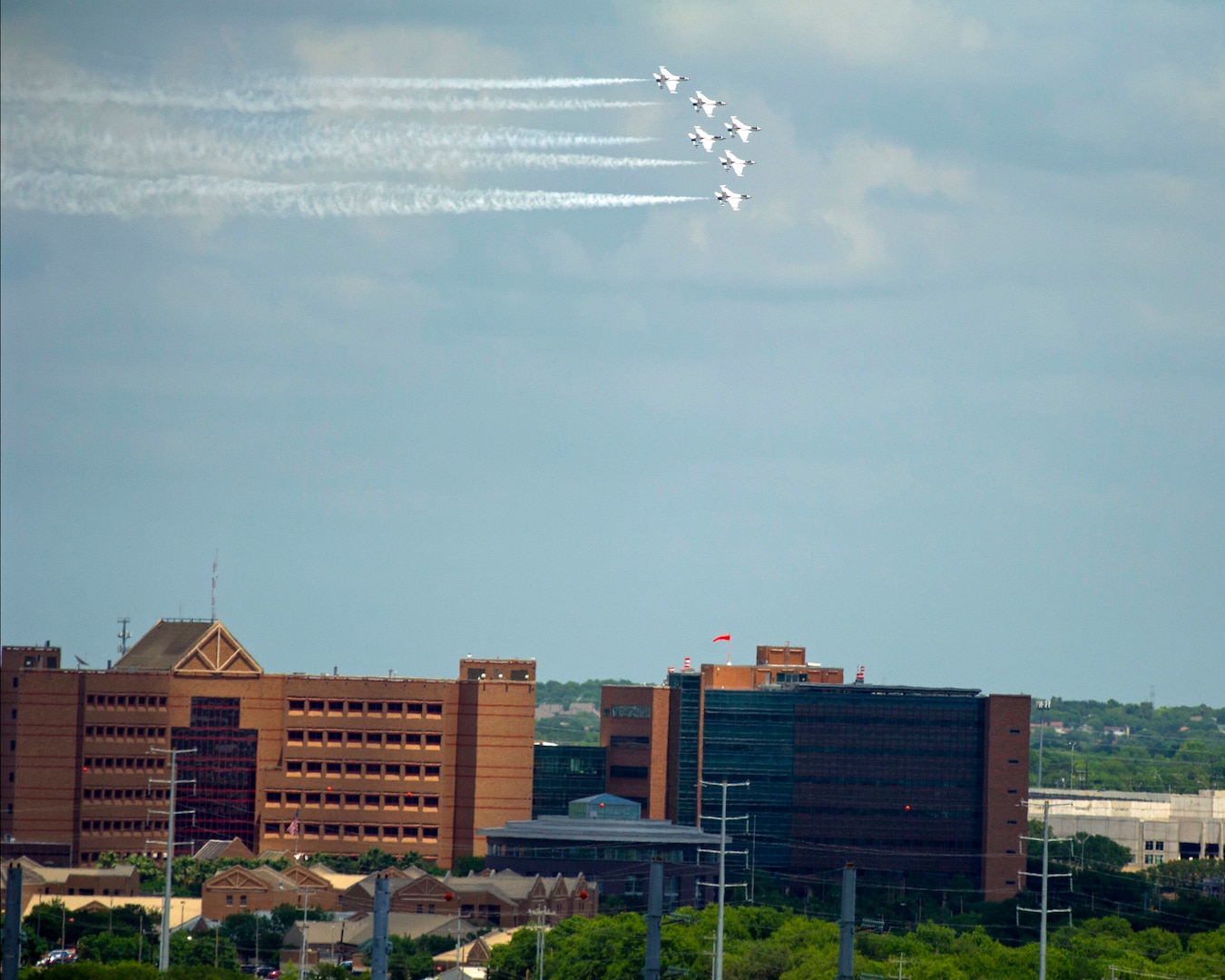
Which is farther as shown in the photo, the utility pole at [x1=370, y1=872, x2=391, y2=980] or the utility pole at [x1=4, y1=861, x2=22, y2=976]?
the utility pole at [x1=4, y1=861, x2=22, y2=976]

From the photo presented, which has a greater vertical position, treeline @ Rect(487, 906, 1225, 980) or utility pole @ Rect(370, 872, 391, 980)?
utility pole @ Rect(370, 872, 391, 980)

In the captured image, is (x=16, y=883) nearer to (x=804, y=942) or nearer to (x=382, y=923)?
(x=382, y=923)

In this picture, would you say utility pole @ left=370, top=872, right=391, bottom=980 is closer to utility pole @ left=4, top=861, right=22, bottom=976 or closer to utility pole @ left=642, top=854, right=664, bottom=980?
utility pole @ left=642, top=854, right=664, bottom=980

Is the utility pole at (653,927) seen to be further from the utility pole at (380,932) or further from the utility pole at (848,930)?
the utility pole at (380,932)

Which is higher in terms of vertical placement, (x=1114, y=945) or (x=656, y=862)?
(x=656, y=862)

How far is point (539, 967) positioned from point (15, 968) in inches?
3103

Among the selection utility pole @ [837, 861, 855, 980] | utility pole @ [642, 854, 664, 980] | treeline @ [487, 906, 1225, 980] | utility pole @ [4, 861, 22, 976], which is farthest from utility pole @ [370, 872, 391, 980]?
treeline @ [487, 906, 1225, 980]

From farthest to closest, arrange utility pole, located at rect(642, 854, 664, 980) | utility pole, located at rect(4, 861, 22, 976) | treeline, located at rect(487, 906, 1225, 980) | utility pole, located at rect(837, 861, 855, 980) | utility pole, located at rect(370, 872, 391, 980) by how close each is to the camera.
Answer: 1. treeline, located at rect(487, 906, 1225, 980)
2. utility pole, located at rect(642, 854, 664, 980)
3. utility pole, located at rect(837, 861, 855, 980)
4. utility pole, located at rect(4, 861, 22, 976)
5. utility pole, located at rect(370, 872, 391, 980)

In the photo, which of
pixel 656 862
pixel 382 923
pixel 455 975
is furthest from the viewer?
pixel 455 975

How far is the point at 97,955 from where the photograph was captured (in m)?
200

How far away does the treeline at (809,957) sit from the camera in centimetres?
17362

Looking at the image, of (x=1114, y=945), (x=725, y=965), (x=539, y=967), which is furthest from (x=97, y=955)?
(x=1114, y=945)

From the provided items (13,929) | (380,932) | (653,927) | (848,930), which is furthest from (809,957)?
(13,929)

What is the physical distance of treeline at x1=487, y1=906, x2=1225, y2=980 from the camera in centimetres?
17362
